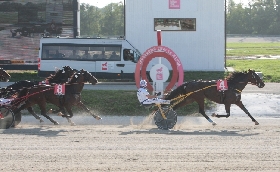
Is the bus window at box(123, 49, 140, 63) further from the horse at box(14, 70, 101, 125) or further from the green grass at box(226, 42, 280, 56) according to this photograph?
the green grass at box(226, 42, 280, 56)

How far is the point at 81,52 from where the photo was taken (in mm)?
28500

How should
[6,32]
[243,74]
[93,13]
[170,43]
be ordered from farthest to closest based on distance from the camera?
[93,13] < [170,43] < [6,32] < [243,74]

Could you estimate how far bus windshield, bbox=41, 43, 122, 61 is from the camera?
28.4 m

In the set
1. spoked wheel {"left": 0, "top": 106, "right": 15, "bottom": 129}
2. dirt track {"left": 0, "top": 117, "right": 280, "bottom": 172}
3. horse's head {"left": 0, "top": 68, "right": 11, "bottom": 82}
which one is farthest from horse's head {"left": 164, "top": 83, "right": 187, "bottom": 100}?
horse's head {"left": 0, "top": 68, "right": 11, "bottom": 82}

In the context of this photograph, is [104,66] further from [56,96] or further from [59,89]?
[59,89]

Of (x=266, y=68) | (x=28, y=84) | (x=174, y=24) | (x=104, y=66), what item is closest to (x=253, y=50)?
(x=266, y=68)

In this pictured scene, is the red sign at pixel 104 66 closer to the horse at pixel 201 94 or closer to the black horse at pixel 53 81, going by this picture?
the black horse at pixel 53 81

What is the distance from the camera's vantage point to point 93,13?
84688mm

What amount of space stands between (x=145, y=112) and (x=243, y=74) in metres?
4.06

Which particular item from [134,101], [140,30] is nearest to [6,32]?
[140,30]

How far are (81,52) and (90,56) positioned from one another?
43 centimetres

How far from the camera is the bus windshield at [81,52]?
2844cm

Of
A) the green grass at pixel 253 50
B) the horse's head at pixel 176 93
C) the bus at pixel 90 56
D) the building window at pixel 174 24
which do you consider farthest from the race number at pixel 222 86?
the green grass at pixel 253 50

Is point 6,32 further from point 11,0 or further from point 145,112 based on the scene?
point 145,112
